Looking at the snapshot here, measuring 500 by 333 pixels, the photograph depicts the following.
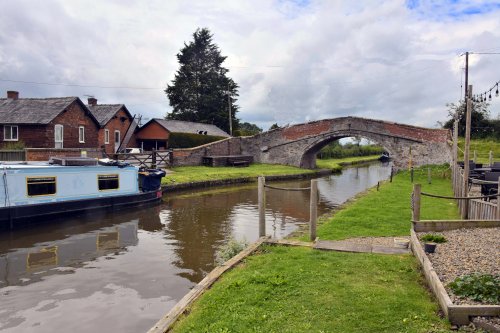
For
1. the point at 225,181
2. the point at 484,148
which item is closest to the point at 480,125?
the point at 484,148

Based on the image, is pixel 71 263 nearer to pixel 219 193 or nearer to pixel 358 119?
pixel 219 193

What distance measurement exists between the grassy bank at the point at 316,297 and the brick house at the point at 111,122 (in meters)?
23.9

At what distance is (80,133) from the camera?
998 inches

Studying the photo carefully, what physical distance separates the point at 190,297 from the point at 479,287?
3342mm

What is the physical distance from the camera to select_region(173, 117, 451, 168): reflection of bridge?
2611cm

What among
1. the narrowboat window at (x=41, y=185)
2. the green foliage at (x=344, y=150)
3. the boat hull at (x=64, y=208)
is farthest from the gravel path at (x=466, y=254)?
the green foliage at (x=344, y=150)

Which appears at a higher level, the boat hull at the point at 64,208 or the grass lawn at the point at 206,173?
the grass lawn at the point at 206,173

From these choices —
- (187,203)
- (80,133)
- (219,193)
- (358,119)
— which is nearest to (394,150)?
(358,119)

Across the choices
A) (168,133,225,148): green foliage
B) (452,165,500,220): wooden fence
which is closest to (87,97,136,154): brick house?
(168,133,225,148): green foliage

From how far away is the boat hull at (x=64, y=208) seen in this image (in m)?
11.5

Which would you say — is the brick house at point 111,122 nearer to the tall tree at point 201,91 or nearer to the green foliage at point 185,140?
the green foliage at point 185,140

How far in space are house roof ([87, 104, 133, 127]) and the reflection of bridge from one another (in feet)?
22.6

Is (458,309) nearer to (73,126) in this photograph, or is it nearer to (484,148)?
(73,126)

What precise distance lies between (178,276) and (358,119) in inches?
923
